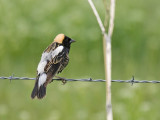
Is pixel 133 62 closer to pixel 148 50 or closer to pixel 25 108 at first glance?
pixel 148 50

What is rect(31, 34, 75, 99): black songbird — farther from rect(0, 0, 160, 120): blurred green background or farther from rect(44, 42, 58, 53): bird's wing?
rect(0, 0, 160, 120): blurred green background

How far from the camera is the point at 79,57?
8.52 m

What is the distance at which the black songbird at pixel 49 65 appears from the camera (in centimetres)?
486

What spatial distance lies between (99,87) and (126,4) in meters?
2.76

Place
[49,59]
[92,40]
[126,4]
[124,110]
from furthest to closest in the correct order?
1. [126,4]
2. [92,40]
3. [124,110]
4. [49,59]

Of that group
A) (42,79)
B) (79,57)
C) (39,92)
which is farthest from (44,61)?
(79,57)

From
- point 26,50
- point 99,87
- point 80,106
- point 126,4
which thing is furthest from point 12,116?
point 126,4

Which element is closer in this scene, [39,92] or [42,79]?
[39,92]

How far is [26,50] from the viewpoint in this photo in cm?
874

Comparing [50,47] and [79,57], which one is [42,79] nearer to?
[50,47]

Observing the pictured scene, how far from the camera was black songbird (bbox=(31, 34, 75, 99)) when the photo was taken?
4858mm

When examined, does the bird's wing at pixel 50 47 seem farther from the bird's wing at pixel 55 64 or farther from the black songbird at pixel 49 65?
the bird's wing at pixel 55 64

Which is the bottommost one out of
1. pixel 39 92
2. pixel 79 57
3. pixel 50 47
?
pixel 39 92

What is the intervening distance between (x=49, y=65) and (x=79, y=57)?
11.2ft
